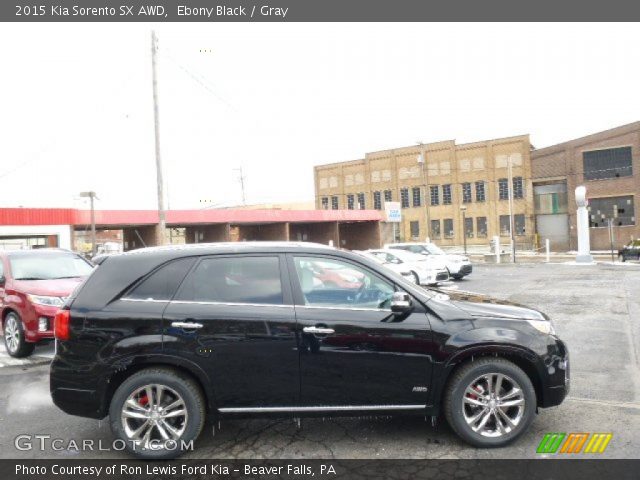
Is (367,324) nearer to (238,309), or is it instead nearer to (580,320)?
(238,309)

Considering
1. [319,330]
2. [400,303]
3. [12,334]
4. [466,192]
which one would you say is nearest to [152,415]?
[319,330]

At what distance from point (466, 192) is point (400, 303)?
55.9 meters

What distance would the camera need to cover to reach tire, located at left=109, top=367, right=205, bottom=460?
407 centimetres

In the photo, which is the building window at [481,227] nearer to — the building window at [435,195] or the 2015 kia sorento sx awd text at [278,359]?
the building window at [435,195]

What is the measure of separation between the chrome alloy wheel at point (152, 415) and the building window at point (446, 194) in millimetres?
56776

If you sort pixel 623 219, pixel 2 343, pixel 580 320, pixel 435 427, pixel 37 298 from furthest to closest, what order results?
pixel 623 219 → pixel 580 320 → pixel 2 343 → pixel 37 298 → pixel 435 427

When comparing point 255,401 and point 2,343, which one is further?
point 2,343

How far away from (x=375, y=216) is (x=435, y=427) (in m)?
43.9

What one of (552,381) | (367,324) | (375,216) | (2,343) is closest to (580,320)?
(552,381)

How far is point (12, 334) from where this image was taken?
8000mm

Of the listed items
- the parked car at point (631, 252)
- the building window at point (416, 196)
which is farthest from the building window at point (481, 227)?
the parked car at point (631, 252)

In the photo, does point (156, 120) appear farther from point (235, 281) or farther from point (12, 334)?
point (235, 281)

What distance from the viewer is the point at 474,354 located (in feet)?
13.8

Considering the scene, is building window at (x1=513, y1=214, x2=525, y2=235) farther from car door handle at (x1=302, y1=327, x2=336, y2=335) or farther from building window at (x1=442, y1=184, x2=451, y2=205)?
car door handle at (x1=302, y1=327, x2=336, y2=335)
